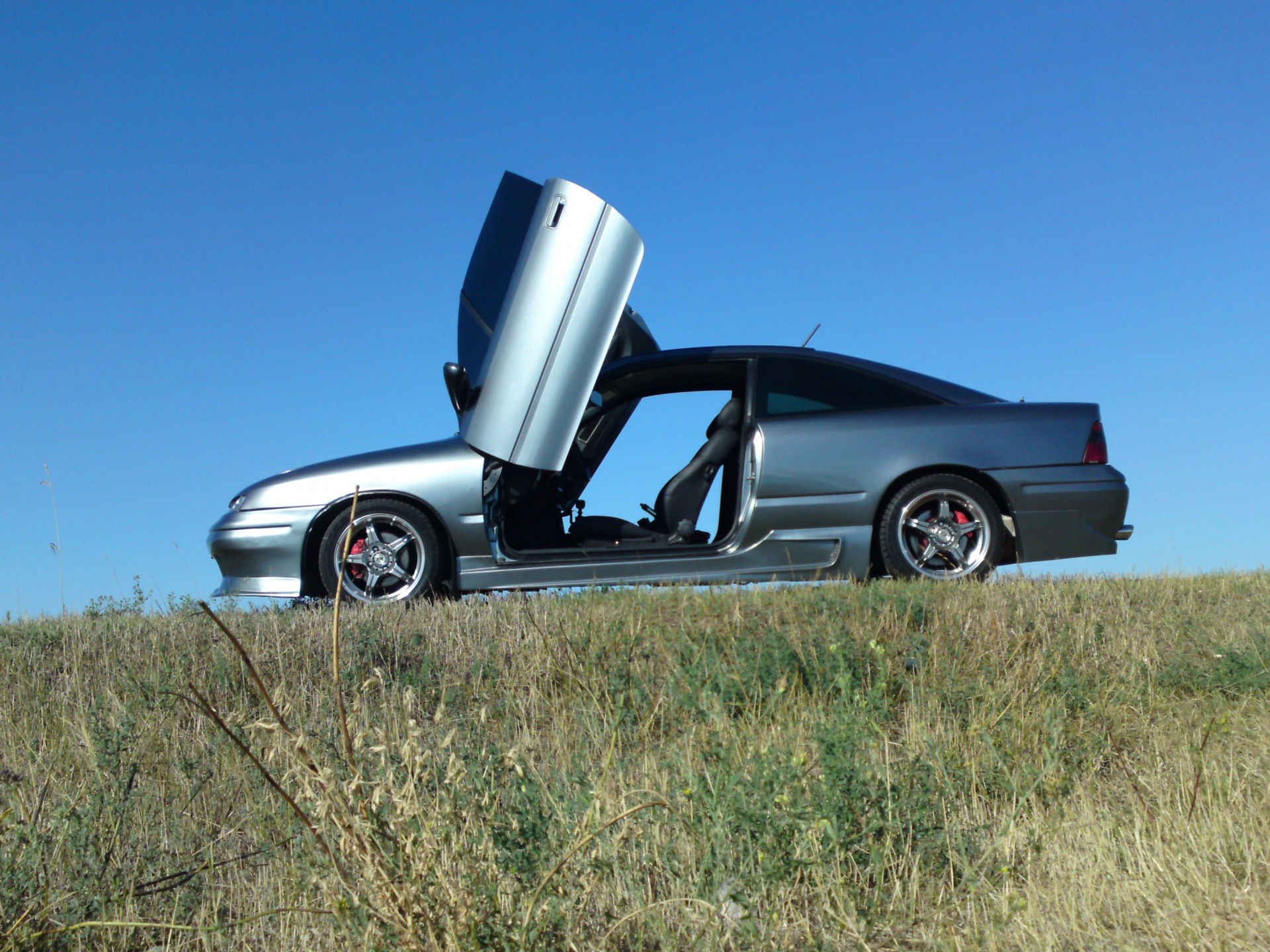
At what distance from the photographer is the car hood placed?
6.15m

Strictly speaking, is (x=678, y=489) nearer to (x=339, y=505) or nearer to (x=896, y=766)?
(x=339, y=505)

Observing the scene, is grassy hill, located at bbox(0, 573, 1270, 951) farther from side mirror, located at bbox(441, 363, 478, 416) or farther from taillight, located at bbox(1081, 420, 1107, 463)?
side mirror, located at bbox(441, 363, 478, 416)

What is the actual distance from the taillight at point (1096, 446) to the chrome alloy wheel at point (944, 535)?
0.86m

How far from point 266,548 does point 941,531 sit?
4.41 meters

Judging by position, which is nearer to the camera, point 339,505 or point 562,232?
point 562,232

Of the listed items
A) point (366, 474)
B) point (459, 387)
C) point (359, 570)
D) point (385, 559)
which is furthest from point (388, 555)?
point (459, 387)

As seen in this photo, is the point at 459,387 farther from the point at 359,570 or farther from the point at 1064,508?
the point at 1064,508

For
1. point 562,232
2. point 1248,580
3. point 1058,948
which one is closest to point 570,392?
point 562,232

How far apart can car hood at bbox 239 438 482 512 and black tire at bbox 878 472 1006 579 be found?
273 cm

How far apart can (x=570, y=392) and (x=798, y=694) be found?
95.8 inches

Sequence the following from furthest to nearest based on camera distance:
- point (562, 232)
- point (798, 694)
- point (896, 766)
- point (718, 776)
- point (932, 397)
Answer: point (932, 397)
point (562, 232)
point (798, 694)
point (896, 766)
point (718, 776)

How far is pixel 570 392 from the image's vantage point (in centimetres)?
590

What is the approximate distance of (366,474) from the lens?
20.2ft

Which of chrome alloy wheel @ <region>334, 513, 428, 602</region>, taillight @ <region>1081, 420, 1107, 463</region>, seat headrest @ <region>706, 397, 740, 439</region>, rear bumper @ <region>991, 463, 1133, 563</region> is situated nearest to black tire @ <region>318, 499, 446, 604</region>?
chrome alloy wheel @ <region>334, 513, 428, 602</region>
